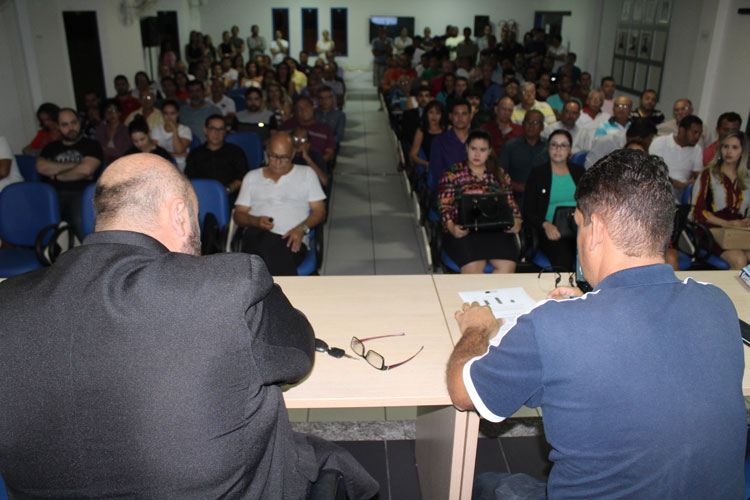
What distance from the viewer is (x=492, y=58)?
33.2ft

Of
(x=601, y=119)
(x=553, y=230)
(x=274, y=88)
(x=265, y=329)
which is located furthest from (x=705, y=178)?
(x=274, y=88)

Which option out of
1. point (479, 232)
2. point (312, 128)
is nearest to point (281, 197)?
point (479, 232)

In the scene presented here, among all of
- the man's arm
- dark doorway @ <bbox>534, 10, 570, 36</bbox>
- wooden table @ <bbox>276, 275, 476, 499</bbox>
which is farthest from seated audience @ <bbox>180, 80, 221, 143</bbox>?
dark doorway @ <bbox>534, 10, 570, 36</bbox>

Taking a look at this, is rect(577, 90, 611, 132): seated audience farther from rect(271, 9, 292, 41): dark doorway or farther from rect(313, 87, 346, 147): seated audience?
rect(271, 9, 292, 41): dark doorway

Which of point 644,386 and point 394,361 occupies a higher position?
point 644,386

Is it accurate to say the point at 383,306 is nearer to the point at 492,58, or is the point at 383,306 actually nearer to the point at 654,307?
the point at 654,307

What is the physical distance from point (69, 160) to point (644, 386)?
4.87 metres

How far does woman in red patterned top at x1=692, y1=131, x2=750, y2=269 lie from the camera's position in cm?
377

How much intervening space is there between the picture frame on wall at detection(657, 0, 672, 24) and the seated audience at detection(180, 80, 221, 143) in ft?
24.5

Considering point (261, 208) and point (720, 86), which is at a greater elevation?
point (720, 86)

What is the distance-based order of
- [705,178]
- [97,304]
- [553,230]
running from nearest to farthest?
[97,304], [553,230], [705,178]

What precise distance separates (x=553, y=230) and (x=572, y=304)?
96.0 inches

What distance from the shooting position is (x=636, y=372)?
1.11 metres

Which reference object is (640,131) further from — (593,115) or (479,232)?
(479,232)
